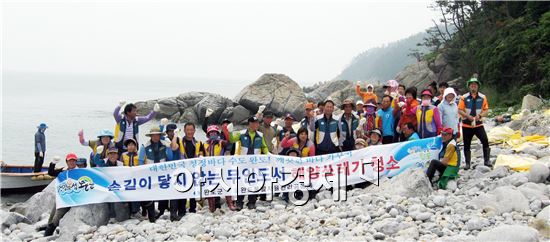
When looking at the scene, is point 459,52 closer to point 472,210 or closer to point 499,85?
point 499,85

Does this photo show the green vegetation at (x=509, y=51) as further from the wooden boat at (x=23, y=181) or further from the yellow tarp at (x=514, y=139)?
the wooden boat at (x=23, y=181)

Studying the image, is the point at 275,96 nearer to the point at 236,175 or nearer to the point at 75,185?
the point at 236,175

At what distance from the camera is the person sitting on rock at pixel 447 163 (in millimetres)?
8734

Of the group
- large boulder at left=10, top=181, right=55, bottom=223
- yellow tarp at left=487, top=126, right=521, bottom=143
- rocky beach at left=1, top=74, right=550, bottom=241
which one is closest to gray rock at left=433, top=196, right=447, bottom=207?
rocky beach at left=1, top=74, right=550, bottom=241

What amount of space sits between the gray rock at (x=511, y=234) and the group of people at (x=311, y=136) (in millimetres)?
2585

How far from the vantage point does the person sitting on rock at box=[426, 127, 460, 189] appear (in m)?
8.73

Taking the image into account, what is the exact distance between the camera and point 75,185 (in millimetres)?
8859

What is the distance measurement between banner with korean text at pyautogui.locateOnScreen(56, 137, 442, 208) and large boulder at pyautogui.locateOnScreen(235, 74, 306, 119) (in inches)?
1105

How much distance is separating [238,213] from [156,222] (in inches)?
58.3

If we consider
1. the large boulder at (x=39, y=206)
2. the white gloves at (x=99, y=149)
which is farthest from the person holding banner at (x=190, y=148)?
the large boulder at (x=39, y=206)

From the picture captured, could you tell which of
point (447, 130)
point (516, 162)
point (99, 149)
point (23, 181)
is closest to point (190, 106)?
point (23, 181)

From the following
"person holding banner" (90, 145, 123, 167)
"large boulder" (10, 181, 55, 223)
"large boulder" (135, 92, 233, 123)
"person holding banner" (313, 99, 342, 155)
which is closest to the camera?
"person holding banner" (90, 145, 123, 167)

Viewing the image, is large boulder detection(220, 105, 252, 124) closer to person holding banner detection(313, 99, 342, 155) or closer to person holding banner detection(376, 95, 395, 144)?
person holding banner detection(376, 95, 395, 144)

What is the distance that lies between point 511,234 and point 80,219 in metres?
7.00
